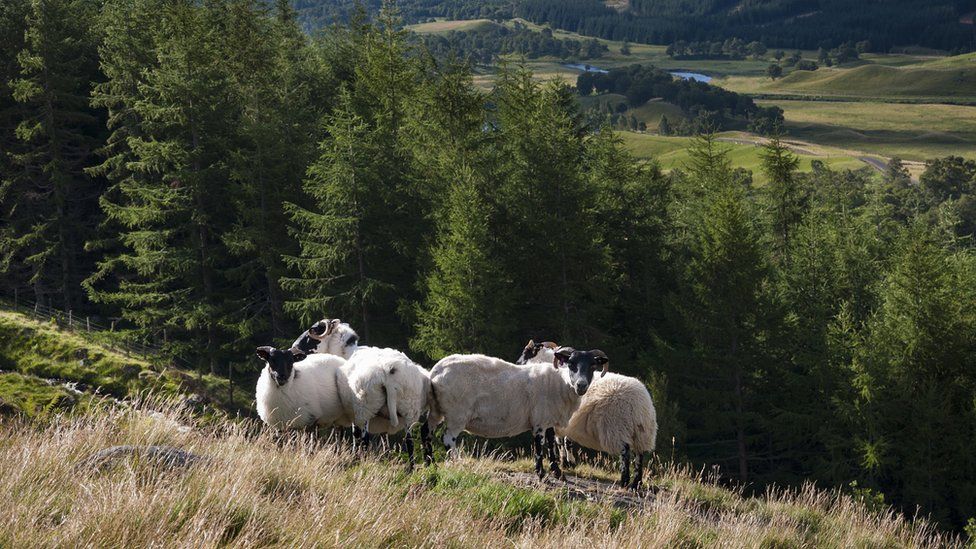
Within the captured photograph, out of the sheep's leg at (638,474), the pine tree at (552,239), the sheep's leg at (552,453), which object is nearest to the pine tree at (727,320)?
the pine tree at (552,239)

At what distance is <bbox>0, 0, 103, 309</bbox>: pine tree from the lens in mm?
39500

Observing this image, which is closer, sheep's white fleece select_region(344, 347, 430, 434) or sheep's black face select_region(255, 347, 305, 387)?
sheep's white fleece select_region(344, 347, 430, 434)

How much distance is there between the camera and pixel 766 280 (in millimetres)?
35250

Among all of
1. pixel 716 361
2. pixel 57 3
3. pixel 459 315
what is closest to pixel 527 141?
pixel 459 315

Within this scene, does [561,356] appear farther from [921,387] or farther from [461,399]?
[921,387]

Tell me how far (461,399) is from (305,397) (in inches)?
109

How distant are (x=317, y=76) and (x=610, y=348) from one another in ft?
89.1

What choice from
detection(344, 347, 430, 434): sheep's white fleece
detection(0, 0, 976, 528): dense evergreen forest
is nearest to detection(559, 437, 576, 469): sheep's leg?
detection(344, 347, 430, 434): sheep's white fleece

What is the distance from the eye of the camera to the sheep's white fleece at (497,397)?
573 inches

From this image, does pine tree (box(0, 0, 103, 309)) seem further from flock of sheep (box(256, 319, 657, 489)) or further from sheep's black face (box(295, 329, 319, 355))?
flock of sheep (box(256, 319, 657, 489))

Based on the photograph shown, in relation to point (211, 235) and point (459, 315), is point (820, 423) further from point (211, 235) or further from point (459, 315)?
point (211, 235)

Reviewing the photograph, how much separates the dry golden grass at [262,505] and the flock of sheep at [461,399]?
3.89m

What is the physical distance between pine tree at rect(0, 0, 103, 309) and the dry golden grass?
3512 centimetres

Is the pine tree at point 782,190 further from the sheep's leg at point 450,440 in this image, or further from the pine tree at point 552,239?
the sheep's leg at point 450,440
